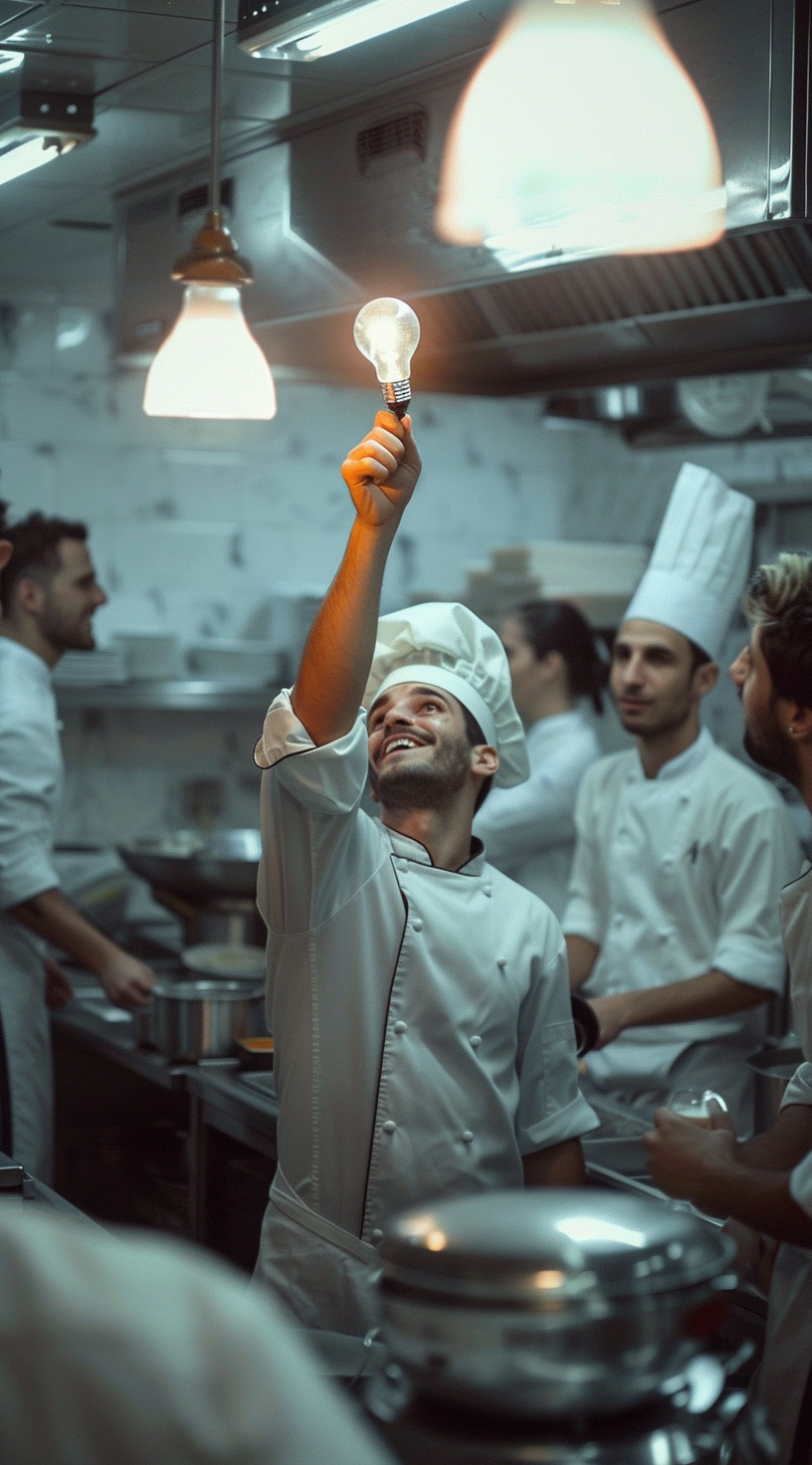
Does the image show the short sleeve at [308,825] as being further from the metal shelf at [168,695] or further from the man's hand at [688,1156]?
the metal shelf at [168,695]

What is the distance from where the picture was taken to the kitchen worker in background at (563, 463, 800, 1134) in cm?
295

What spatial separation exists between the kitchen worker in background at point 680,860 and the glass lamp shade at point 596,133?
95 cm

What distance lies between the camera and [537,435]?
6004 mm

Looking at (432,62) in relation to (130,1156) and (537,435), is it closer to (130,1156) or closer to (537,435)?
(130,1156)

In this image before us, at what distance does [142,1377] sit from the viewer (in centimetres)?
73

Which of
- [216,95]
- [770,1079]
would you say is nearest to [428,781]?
[770,1079]

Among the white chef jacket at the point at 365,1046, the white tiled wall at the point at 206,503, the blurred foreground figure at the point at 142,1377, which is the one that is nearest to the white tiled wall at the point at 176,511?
the white tiled wall at the point at 206,503

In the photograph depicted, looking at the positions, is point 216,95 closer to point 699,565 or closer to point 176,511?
point 699,565

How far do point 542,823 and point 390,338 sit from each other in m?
2.46

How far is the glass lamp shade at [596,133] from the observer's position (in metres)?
2.29

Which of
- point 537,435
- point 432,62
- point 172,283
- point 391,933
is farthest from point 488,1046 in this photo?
point 537,435

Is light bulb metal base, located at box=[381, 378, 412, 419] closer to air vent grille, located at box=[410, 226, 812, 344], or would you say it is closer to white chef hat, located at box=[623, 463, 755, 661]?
air vent grille, located at box=[410, 226, 812, 344]

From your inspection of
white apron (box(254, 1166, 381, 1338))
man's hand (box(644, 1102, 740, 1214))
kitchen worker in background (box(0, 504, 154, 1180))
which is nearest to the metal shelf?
kitchen worker in background (box(0, 504, 154, 1180))

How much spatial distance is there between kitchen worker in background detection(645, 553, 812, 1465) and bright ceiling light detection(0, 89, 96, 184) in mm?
1648
